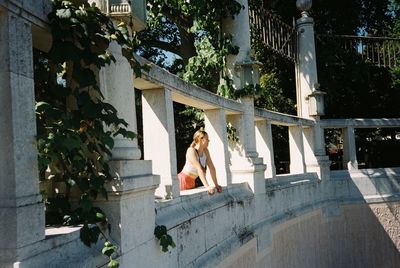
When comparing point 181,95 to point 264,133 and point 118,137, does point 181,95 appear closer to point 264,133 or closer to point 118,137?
point 118,137

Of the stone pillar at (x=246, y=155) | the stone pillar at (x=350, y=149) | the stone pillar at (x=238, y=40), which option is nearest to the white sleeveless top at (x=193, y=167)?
the stone pillar at (x=246, y=155)

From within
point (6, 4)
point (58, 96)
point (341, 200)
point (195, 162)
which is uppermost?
point (6, 4)

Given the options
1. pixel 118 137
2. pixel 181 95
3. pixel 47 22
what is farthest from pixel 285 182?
pixel 47 22

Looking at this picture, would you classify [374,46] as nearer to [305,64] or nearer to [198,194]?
[305,64]

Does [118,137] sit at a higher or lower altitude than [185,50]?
lower

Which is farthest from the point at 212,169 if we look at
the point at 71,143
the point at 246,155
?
the point at 71,143

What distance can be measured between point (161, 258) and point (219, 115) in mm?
2187

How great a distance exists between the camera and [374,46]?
35.0ft

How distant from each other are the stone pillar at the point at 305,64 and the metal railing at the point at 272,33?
157 millimetres

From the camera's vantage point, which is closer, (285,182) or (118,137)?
(118,137)

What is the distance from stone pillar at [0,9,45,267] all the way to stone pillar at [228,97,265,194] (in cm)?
390

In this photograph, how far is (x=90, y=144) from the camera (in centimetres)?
257

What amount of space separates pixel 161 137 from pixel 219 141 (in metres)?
1.40

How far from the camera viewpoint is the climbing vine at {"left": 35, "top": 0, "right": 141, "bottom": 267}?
2.37 meters
